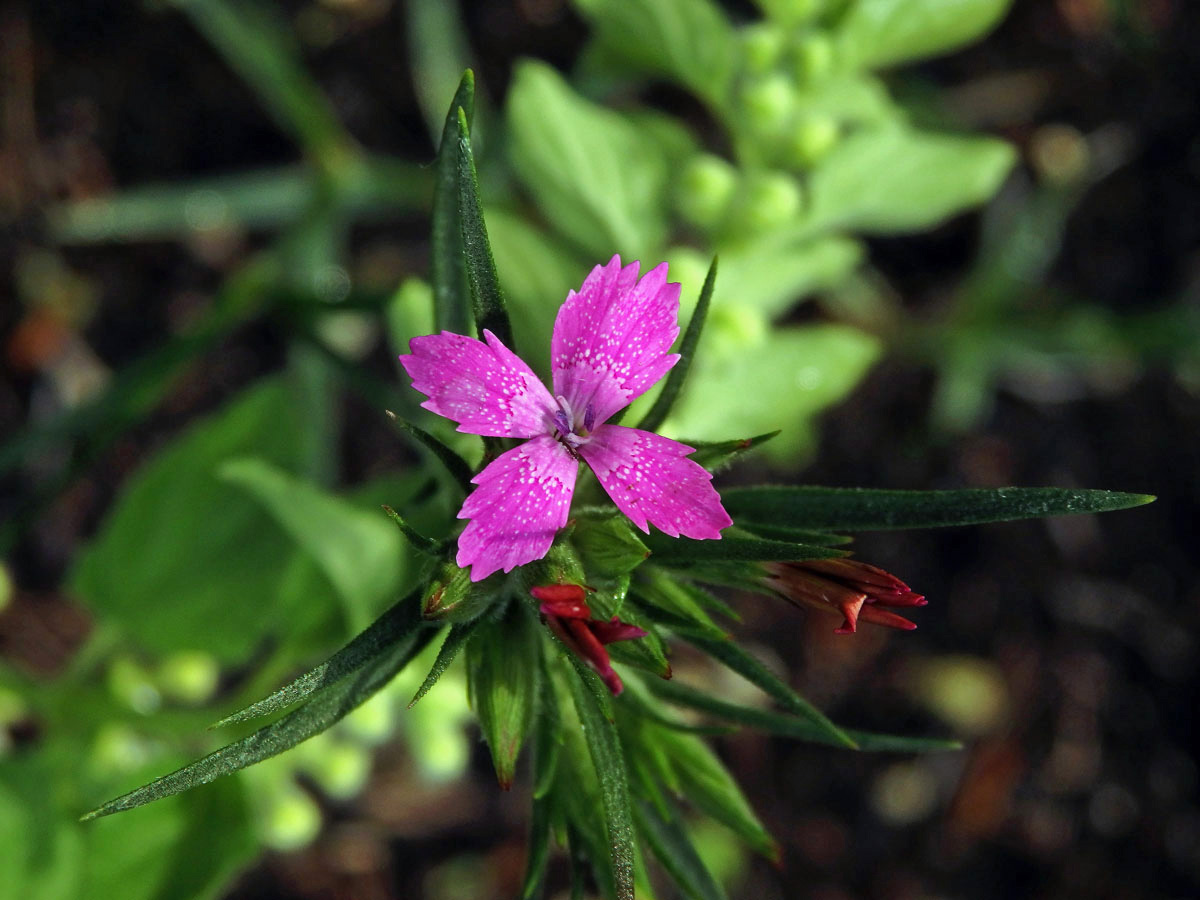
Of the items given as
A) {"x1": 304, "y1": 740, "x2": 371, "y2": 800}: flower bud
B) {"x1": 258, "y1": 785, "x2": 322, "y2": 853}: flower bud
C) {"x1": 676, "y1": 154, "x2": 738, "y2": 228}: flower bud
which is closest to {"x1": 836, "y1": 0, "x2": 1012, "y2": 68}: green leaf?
{"x1": 676, "y1": 154, "x2": 738, "y2": 228}: flower bud

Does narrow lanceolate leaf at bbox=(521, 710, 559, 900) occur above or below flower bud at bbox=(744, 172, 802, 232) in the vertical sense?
below

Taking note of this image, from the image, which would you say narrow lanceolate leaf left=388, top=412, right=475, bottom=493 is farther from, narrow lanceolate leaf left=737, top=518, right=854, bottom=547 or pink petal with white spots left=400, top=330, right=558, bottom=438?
narrow lanceolate leaf left=737, top=518, right=854, bottom=547

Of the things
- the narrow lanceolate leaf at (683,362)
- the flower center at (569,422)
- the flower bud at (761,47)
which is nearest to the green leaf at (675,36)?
the flower bud at (761,47)

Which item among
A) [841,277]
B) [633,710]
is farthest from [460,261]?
[841,277]

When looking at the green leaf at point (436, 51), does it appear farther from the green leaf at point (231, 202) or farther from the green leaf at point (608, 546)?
the green leaf at point (608, 546)

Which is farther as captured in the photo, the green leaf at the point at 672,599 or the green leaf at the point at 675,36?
the green leaf at the point at 675,36
